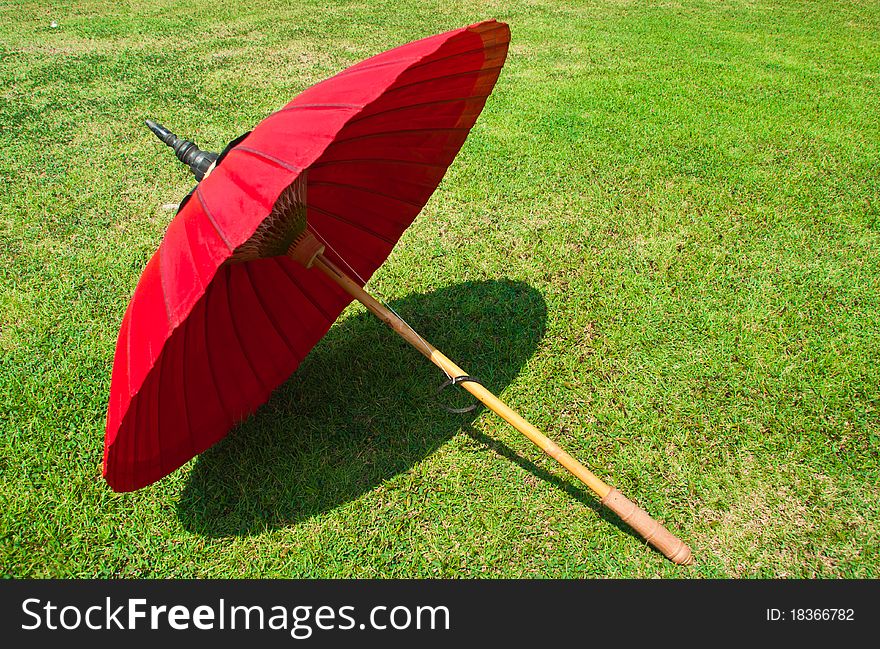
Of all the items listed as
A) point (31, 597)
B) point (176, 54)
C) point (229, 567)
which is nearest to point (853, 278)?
point (229, 567)

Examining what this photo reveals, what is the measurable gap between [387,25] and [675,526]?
8380 mm

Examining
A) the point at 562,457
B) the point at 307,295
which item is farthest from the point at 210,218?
the point at 562,457

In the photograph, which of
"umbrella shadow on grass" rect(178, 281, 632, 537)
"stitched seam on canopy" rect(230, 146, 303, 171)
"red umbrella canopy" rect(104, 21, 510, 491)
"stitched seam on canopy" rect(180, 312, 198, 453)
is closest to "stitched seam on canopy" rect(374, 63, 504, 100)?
"red umbrella canopy" rect(104, 21, 510, 491)

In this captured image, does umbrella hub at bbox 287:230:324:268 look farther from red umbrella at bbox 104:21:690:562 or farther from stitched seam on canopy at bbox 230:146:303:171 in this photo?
stitched seam on canopy at bbox 230:146:303:171

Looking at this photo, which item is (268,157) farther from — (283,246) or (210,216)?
(283,246)

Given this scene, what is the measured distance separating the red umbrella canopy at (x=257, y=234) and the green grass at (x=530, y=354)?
1.90 ft

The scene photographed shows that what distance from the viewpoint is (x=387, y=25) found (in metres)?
8.97

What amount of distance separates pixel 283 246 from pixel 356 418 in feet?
3.78

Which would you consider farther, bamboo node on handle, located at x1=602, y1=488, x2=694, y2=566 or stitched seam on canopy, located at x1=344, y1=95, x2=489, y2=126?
bamboo node on handle, located at x1=602, y1=488, x2=694, y2=566

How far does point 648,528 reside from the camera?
8.20 feet

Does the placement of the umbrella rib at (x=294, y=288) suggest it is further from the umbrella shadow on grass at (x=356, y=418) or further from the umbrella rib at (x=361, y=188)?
the umbrella shadow on grass at (x=356, y=418)

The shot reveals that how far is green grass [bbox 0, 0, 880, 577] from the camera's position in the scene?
8.79 ft

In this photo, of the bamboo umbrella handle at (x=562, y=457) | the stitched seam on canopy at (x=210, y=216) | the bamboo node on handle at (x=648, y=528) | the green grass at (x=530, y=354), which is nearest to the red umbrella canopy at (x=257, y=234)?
the stitched seam on canopy at (x=210, y=216)

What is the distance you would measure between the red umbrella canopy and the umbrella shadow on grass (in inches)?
16.1
